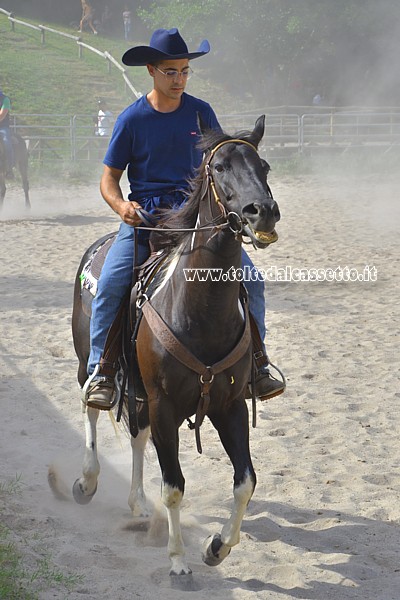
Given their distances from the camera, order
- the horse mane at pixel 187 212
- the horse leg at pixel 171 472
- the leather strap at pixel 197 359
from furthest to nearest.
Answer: the horse leg at pixel 171 472 → the leather strap at pixel 197 359 → the horse mane at pixel 187 212

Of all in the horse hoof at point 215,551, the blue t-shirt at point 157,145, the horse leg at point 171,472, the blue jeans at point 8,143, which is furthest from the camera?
the blue jeans at point 8,143

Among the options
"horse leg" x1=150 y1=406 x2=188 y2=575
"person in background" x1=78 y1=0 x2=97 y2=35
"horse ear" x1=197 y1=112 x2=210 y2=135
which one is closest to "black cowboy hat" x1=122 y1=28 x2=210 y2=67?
"horse ear" x1=197 y1=112 x2=210 y2=135

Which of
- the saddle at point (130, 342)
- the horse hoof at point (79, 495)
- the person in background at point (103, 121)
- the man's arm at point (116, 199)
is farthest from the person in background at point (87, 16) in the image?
the saddle at point (130, 342)

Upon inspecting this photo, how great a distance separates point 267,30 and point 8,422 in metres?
35.7

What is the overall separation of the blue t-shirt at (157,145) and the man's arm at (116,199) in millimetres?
66

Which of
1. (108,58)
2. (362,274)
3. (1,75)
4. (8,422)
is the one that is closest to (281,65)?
(108,58)

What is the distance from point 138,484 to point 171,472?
0.98 metres

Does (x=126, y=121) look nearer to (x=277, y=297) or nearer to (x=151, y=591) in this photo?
(x=151, y=591)

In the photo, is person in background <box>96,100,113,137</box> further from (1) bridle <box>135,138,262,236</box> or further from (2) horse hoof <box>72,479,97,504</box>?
(1) bridle <box>135,138,262,236</box>

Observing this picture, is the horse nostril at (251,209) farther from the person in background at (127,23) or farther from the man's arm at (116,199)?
the person in background at (127,23)

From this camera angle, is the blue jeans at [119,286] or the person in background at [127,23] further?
the person in background at [127,23]

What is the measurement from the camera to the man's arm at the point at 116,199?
184 inches

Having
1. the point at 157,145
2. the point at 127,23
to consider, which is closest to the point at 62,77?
the point at 127,23

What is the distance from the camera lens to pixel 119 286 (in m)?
4.89
